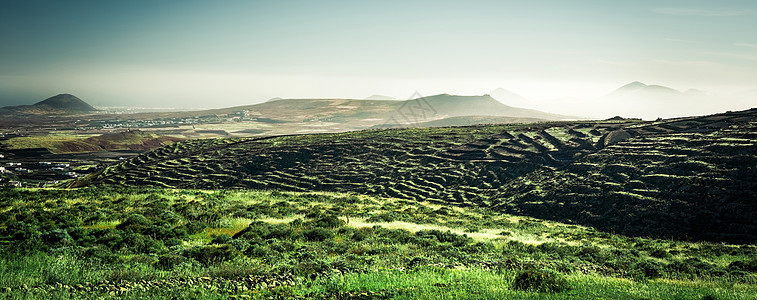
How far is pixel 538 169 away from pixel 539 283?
5802 cm

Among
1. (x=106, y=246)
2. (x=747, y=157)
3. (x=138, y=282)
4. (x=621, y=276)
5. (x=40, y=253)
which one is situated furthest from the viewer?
(x=747, y=157)

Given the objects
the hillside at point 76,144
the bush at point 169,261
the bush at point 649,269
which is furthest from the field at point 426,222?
the hillside at point 76,144

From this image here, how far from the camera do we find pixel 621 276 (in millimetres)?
17609

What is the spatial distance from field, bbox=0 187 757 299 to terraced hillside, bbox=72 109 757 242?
13761mm

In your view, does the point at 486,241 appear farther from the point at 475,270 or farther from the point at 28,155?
the point at 28,155

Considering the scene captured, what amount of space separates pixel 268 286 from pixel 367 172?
6639cm

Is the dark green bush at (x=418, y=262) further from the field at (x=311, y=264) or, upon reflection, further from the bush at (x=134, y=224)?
the bush at (x=134, y=224)

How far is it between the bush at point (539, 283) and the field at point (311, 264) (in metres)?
0.05

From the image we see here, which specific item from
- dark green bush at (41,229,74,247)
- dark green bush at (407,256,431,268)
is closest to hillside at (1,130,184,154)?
dark green bush at (41,229,74,247)

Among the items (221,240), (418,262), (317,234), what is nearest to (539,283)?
(418,262)

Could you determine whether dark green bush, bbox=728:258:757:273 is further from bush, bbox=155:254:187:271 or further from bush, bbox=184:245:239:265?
bush, bbox=155:254:187:271

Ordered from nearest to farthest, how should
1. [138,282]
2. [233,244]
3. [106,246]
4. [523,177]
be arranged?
[138,282] < [106,246] < [233,244] < [523,177]

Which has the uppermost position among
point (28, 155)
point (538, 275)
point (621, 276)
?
point (538, 275)

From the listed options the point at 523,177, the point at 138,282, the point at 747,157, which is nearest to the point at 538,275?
the point at 138,282
